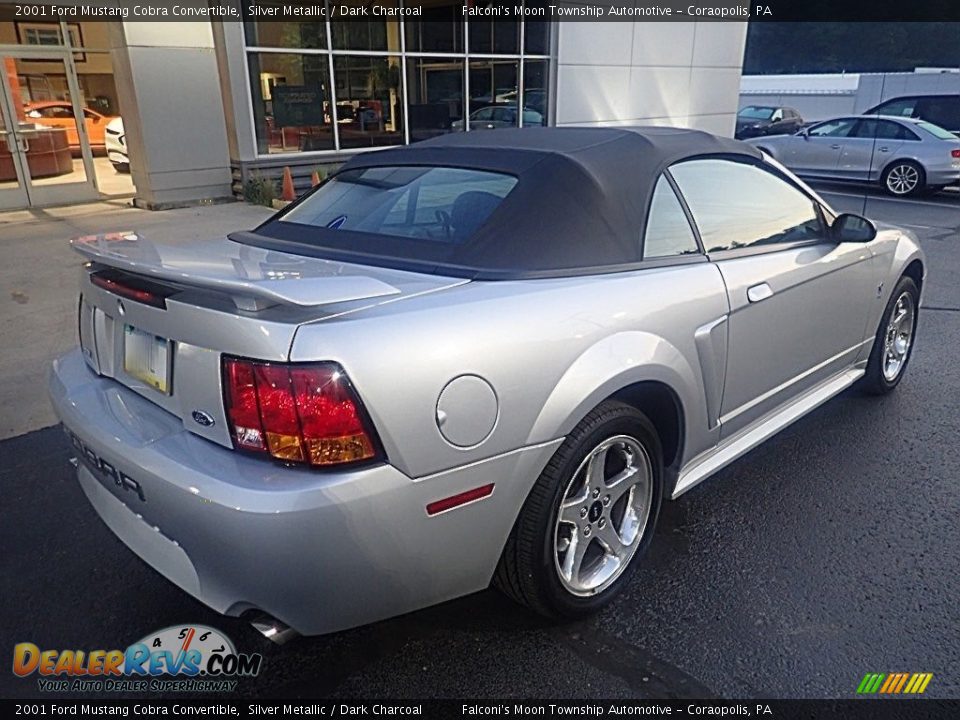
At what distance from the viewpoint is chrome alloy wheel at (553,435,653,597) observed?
239 centimetres

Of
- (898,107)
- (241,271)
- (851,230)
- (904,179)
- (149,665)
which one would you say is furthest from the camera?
(898,107)

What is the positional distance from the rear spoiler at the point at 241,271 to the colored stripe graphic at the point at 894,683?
190 centimetres

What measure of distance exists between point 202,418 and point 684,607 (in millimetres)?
1779

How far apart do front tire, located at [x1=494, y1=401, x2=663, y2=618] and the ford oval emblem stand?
3.14ft

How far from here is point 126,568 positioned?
2.75m

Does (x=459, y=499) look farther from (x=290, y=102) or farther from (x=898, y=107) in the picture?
(x=898, y=107)

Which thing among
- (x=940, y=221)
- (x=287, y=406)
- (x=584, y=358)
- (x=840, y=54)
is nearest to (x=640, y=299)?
(x=584, y=358)

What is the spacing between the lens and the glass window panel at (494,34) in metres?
13.3

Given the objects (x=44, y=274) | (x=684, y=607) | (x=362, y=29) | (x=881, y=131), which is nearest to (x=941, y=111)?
(x=881, y=131)

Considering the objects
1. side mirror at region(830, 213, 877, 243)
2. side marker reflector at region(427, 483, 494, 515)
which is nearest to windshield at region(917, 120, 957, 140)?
side mirror at region(830, 213, 877, 243)

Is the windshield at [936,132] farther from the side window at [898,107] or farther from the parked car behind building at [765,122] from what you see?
the parked car behind building at [765,122]

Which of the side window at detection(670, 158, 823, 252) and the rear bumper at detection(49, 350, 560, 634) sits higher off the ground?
the side window at detection(670, 158, 823, 252)

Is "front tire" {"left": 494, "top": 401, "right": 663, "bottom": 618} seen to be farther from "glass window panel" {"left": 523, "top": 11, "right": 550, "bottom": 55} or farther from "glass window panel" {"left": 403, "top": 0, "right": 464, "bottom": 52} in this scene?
"glass window panel" {"left": 523, "top": 11, "right": 550, "bottom": 55}

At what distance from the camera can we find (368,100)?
12.2m
